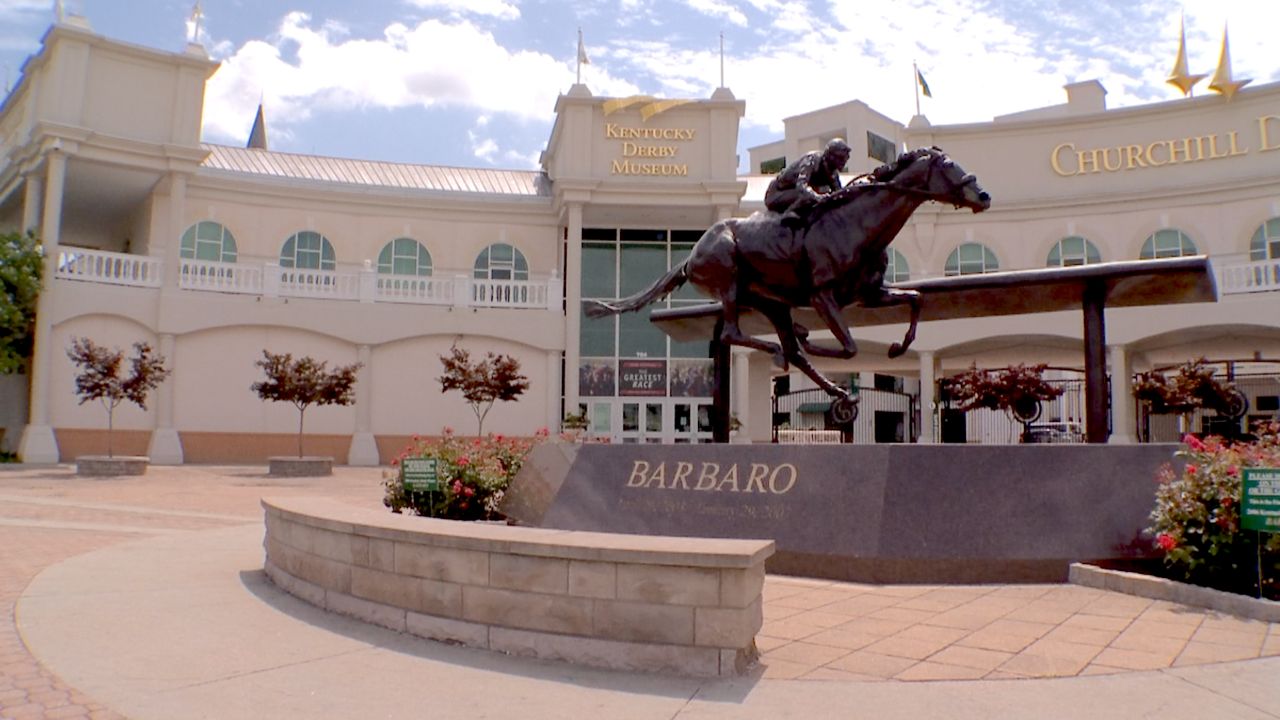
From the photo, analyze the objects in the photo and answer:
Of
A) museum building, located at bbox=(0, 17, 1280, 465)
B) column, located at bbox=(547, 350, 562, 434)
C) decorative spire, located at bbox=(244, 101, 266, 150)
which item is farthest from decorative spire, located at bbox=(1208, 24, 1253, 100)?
decorative spire, located at bbox=(244, 101, 266, 150)

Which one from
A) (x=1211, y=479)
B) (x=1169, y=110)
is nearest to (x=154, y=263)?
(x=1211, y=479)

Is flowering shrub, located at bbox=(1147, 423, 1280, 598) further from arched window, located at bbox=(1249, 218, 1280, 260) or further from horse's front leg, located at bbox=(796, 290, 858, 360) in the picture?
arched window, located at bbox=(1249, 218, 1280, 260)

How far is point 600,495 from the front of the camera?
374 inches

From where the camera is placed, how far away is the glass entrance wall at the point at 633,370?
3225 centimetres

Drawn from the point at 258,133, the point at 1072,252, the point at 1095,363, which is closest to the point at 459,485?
the point at 1095,363

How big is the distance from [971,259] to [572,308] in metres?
14.4

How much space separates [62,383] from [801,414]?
104ft

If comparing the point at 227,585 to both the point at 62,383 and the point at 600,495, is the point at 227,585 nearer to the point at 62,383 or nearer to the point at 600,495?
the point at 600,495

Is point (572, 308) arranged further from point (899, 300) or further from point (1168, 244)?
point (899, 300)

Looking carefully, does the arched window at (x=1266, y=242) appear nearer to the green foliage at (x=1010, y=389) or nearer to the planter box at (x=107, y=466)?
the green foliage at (x=1010, y=389)

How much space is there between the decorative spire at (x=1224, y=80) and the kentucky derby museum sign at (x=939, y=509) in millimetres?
25886

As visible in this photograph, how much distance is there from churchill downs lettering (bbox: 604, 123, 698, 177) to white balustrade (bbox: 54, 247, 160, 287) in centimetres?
1550

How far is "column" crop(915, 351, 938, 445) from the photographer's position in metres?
29.3

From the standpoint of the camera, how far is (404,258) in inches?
1283
